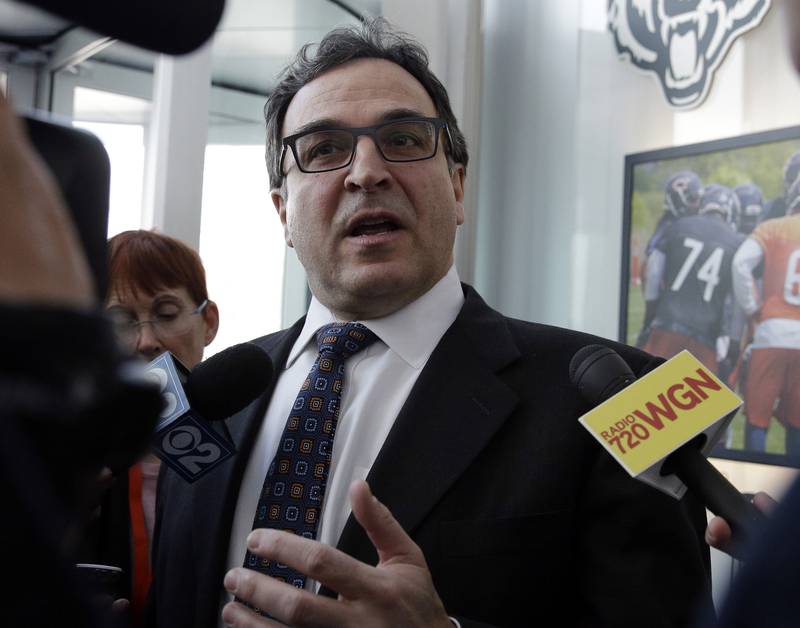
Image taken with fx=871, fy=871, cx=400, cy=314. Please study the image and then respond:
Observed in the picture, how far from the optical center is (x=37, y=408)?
0.33m

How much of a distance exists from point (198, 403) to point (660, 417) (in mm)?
660

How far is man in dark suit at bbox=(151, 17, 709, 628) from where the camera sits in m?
1.23

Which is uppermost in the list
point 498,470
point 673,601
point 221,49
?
point 221,49

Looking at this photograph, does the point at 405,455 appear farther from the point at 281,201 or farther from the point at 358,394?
the point at 281,201

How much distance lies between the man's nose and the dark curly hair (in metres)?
0.21

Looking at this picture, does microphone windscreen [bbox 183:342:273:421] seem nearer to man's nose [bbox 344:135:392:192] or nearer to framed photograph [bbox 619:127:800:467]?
man's nose [bbox 344:135:392:192]

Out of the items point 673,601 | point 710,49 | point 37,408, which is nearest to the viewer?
point 37,408

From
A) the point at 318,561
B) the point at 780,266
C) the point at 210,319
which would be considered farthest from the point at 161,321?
the point at 780,266

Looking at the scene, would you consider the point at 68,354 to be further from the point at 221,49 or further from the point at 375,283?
the point at 221,49

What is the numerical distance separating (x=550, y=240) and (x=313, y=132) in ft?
5.51

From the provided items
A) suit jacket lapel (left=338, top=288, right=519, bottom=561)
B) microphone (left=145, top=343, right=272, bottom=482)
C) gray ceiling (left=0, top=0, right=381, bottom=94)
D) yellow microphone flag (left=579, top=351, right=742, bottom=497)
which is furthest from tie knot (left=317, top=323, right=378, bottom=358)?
gray ceiling (left=0, top=0, right=381, bottom=94)

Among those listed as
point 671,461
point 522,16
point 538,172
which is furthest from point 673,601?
point 522,16

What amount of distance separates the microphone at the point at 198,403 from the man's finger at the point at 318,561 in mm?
305

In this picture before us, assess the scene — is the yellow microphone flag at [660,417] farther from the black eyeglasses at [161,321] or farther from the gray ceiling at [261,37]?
the gray ceiling at [261,37]
